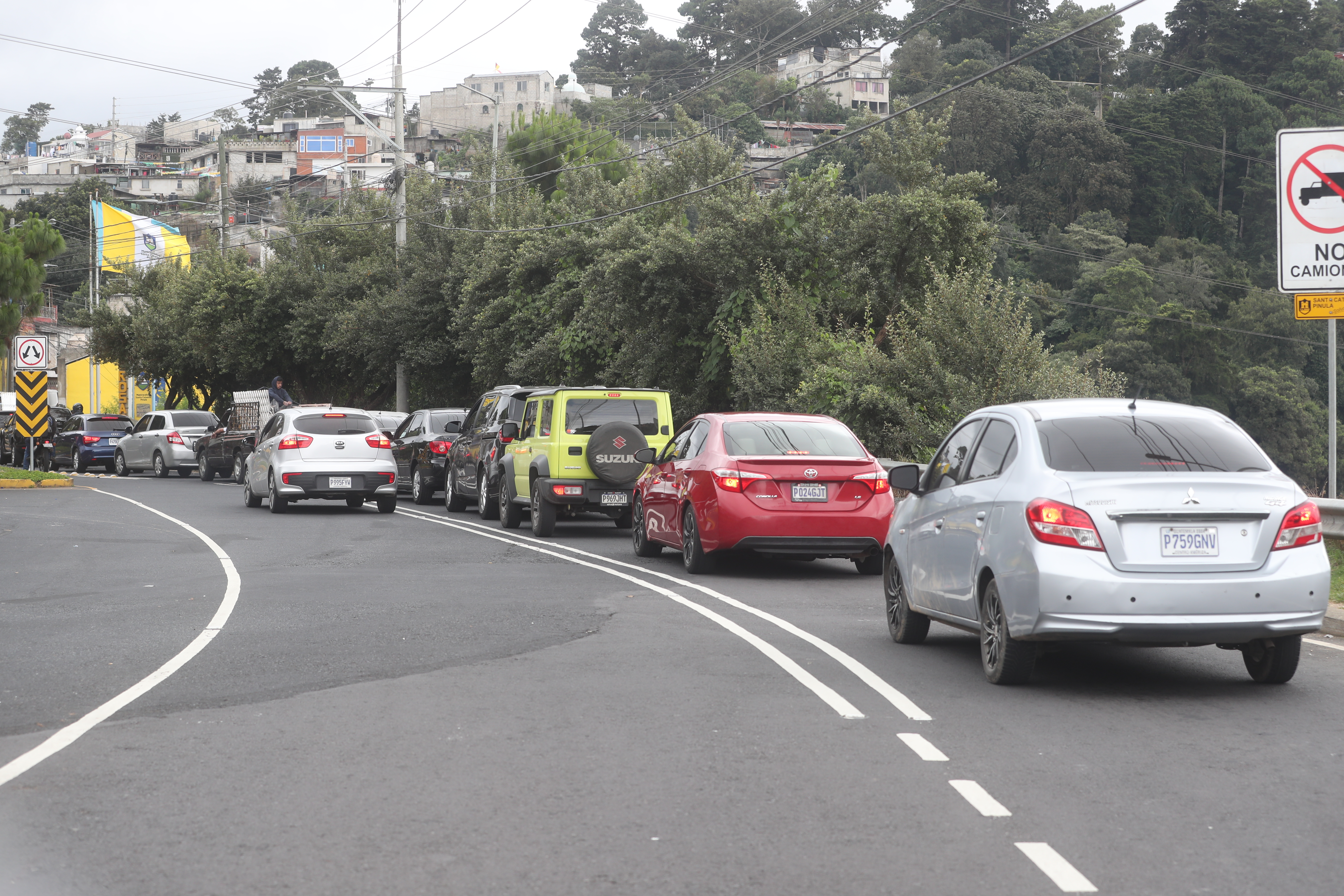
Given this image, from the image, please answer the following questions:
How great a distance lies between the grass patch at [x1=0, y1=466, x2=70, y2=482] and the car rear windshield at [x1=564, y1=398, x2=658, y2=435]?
59.1 ft

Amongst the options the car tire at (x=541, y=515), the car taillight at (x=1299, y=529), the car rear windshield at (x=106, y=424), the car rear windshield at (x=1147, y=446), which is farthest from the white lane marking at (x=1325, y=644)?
the car rear windshield at (x=106, y=424)

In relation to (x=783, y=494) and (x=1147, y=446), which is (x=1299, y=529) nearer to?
(x=1147, y=446)

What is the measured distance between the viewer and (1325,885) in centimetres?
480

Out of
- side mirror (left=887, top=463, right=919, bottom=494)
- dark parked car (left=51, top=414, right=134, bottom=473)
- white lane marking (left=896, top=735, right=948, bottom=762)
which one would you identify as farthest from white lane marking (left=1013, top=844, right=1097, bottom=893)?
dark parked car (left=51, top=414, right=134, bottom=473)

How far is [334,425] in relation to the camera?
2412 centimetres

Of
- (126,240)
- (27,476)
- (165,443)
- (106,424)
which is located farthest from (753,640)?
(126,240)

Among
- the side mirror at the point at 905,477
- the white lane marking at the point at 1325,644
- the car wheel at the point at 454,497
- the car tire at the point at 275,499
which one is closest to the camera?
the side mirror at the point at 905,477

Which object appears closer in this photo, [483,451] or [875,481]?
[875,481]

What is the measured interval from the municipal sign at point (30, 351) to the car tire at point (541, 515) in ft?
67.7

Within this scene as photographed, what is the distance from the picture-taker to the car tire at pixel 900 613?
1020 centimetres

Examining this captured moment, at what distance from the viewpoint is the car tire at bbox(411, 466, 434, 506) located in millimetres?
27062

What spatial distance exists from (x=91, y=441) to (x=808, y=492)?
33.8 meters

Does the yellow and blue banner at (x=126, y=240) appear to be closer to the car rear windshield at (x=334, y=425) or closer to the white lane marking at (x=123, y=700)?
the car rear windshield at (x=334, y=425)

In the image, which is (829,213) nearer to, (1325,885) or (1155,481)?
(1155,481)
